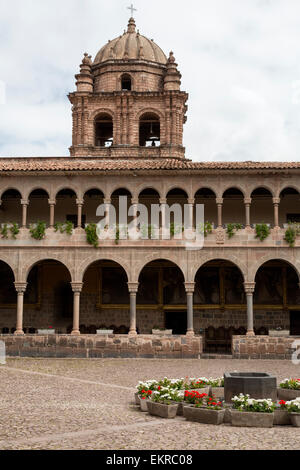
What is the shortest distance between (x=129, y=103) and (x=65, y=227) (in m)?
10.1

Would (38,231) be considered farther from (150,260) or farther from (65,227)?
(150,260)

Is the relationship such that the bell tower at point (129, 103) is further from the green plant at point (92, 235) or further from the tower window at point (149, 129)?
the green plant at point (92, 235)

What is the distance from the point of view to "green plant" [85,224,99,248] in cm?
2431

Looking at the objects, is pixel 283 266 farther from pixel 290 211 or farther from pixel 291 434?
pixel 291 434

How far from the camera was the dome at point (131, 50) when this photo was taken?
3275 centimetres

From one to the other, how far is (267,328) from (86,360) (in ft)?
31.4

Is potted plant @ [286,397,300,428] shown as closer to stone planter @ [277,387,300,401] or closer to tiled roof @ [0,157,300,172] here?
stone planter @ [277,387,300,401]

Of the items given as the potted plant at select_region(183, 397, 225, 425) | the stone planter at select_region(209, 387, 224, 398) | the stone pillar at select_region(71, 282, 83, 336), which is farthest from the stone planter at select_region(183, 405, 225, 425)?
the stone pillar at select_region(71, 282, 83, 336)

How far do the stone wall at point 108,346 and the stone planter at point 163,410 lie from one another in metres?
12.4

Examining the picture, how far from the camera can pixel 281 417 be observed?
9883 millimetres

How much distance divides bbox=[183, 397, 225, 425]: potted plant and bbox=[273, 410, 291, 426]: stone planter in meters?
1.00

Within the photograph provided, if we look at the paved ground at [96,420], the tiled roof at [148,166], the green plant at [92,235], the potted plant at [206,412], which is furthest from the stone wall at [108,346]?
the potted plant at [206,412]

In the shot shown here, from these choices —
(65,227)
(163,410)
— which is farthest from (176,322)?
(163,410)

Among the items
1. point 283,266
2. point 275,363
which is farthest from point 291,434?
point 283,266
